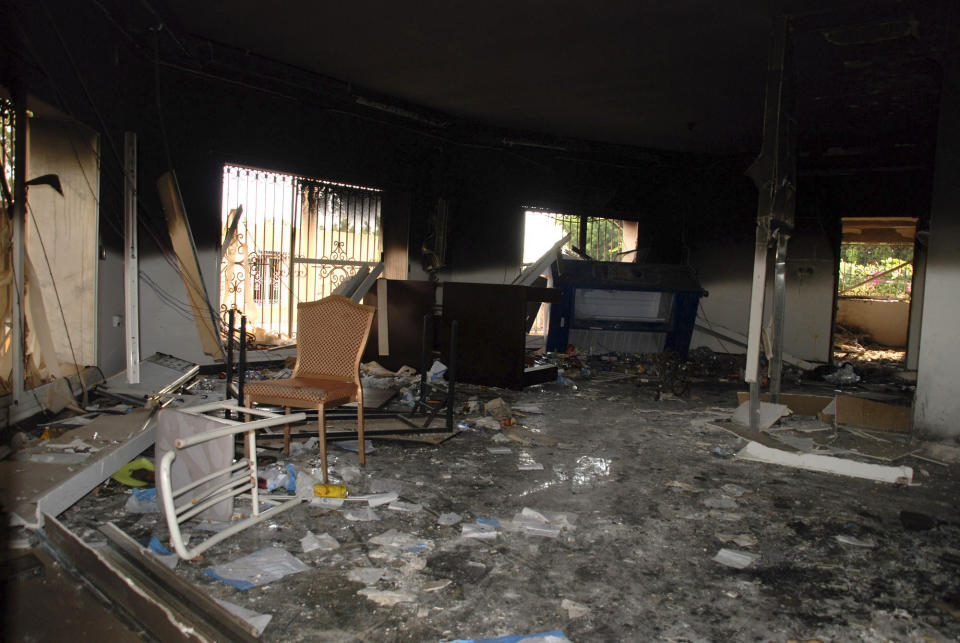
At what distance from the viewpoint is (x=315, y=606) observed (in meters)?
2.13

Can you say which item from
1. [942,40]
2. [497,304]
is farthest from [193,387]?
[942,40]

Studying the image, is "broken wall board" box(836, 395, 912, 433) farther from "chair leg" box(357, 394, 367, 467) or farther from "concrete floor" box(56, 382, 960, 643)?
"chair leg" box(357, 394, 367, 467)

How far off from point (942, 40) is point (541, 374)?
14.2ft

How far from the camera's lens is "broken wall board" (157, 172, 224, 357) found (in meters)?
5.83

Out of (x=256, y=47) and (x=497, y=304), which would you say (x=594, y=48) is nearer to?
(x=497, y=304)

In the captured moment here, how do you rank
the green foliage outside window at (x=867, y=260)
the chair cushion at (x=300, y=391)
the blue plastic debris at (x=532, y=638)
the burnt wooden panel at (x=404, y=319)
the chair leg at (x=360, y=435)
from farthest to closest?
1. the green foliage outside window at (x=867, y=260)
2. the burnt wooden panel at (x=404, y=319)
3. the chair leg at (x=360, y=435)
4. the chair cushion at (x=300, y=391)
5. the blue plastic debris at (x=532, y=638)

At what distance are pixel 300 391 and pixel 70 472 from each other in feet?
3.71

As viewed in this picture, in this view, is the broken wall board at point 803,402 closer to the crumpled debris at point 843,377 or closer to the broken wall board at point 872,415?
the broken wall board at point 872,415

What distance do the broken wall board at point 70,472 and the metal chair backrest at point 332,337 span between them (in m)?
0.99

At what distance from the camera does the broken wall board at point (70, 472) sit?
2586 mm

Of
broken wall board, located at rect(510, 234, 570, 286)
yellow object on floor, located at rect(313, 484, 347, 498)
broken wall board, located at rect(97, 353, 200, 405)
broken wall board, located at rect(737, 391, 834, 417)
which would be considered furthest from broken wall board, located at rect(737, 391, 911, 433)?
broken wall board, located at rect(97, 353, 200, 405)

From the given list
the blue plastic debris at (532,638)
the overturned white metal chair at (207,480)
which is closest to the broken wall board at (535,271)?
the overturned white metal chair at (207,480)

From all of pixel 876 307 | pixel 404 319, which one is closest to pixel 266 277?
pixel 404 319

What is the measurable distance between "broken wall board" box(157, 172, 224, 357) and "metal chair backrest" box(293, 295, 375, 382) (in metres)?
2.67
